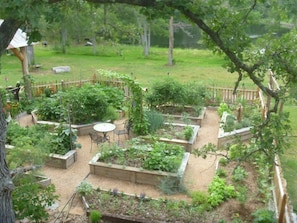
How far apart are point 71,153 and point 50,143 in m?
0.58

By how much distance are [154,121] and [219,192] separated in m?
3.72

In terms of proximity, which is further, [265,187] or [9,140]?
[9,140]

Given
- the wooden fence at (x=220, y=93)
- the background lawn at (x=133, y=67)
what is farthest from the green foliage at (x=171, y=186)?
the wooden fence at (x=220, y=93)

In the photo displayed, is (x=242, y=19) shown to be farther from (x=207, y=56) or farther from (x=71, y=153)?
(x=207, y=56)

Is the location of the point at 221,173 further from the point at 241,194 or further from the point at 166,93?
the point at 166,93

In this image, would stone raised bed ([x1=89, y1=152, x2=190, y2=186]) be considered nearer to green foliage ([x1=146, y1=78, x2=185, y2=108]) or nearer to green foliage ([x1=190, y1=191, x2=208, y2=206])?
green foliage ([x1=190, y1=191, x2=208, y2=206])

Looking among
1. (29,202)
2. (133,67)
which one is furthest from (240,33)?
(133,67)

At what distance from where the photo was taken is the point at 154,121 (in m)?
10.0

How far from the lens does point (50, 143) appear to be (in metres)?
8.41

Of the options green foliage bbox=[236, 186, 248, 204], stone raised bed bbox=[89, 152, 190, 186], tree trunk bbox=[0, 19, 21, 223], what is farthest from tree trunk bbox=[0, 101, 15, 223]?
green foliage bbox=[236, 186, 248, 204]

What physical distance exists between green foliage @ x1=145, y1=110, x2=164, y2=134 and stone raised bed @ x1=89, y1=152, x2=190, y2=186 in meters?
2.07

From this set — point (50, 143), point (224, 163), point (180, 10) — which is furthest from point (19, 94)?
point (180, 10)

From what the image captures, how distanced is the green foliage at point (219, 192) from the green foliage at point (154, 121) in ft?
10.3

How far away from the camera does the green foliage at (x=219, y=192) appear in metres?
6.63
